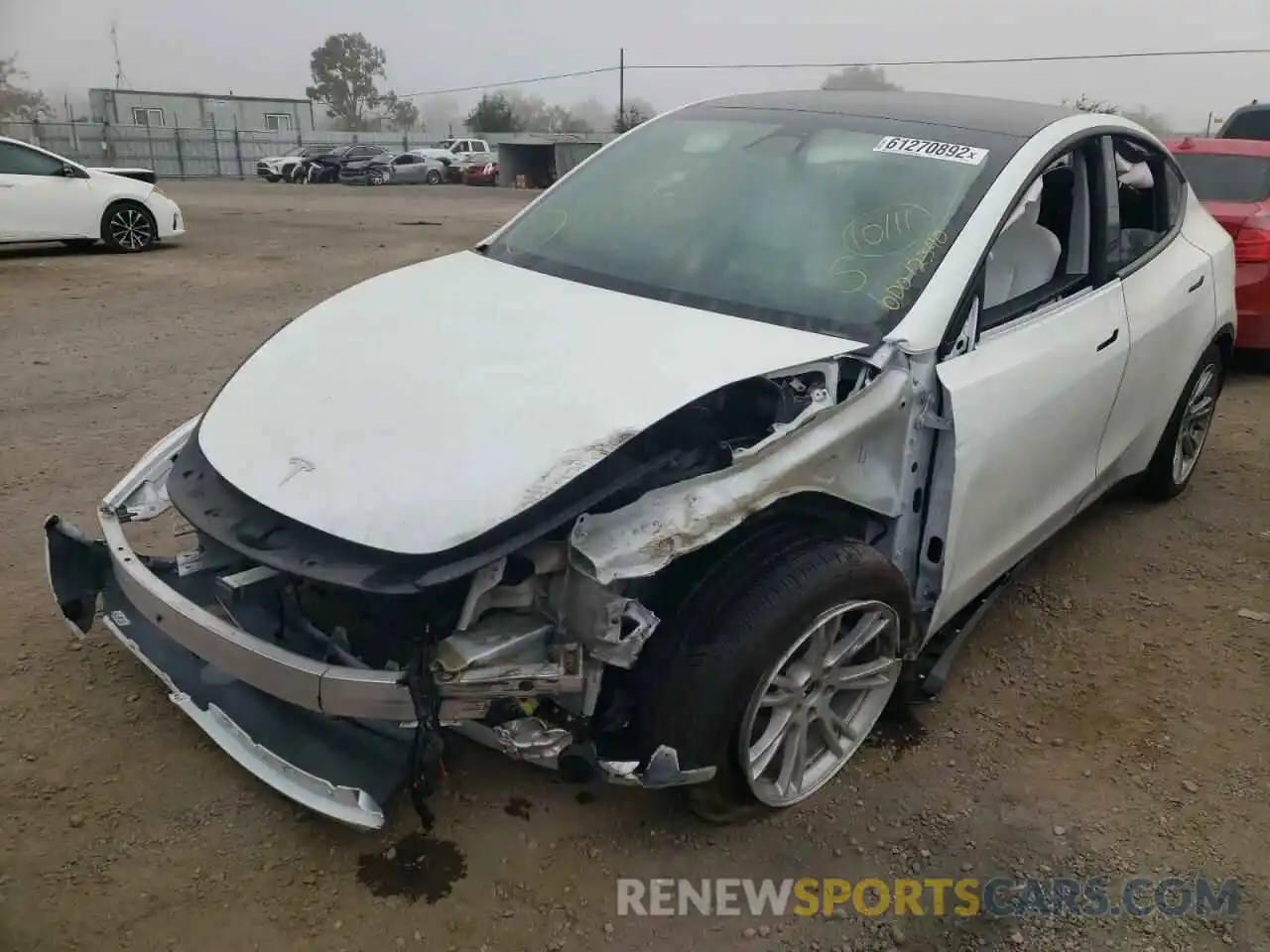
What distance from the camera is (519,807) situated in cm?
259

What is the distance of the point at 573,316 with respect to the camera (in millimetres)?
2736

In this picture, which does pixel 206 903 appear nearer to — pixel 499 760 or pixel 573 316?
pixel 499 760

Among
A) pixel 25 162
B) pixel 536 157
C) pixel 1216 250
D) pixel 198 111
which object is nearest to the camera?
pixel 1216 250

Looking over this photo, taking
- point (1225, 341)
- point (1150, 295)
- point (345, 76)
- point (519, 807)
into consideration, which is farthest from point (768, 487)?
point (345, 76)

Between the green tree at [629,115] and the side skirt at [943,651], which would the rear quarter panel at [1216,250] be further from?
the green tree at [629,115]

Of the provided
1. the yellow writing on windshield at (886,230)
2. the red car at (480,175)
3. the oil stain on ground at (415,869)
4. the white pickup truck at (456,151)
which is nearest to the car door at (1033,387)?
the yellow writing on windshield at (886,230)

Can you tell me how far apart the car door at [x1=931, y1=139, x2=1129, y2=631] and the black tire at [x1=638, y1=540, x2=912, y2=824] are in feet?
1.55

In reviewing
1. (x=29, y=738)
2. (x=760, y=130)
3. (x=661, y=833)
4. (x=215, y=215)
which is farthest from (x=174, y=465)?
(x=215, y=215)

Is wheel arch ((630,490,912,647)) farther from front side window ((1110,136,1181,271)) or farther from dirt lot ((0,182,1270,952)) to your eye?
front side window ((1110,136,1181,271))

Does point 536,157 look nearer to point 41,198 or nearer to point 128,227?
point 128,227

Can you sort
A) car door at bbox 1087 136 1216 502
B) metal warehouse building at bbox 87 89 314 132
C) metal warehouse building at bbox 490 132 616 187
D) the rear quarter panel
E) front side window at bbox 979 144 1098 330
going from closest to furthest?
1. front side window at bbox 979 144 1098 330
2. car door at bbox 1087 136 1216 502
3. the rear quarter panel
4. metal warehouse building at bbox 490 132 616 187
5. metal warehouse building at bbox 87 89 314 132

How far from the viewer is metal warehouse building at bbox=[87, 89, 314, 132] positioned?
4569 centimetres

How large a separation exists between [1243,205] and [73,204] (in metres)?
11.2

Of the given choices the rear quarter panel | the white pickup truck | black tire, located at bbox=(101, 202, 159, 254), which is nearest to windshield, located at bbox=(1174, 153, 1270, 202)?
the rear quarter panel
